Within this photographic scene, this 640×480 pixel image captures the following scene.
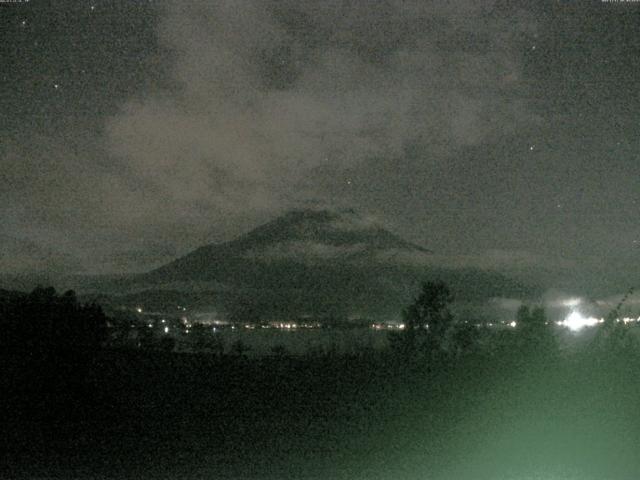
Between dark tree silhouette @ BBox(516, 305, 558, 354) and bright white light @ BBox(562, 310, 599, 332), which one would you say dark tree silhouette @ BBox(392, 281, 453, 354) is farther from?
bright white light @ BBox(562, 310, 599, 332)

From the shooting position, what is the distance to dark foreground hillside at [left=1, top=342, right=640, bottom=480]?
8.60m

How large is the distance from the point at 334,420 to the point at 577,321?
6.16m

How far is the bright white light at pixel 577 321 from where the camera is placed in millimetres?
14414

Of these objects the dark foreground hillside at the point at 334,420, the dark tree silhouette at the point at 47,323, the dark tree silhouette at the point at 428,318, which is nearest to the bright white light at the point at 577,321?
the dark foreground hillside at the point at 334,420

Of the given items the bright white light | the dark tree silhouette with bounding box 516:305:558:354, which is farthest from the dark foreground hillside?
the bright white light

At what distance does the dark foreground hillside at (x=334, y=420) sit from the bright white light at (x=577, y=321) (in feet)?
6.02

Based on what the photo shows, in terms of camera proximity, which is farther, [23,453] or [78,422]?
[78,422]

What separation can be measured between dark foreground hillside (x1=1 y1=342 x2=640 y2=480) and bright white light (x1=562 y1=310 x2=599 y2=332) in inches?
72.3

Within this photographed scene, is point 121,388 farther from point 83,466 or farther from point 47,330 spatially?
point 83,466

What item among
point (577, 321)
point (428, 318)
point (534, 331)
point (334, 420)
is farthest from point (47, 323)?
point (577, 321)

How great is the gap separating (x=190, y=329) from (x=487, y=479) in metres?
19.1

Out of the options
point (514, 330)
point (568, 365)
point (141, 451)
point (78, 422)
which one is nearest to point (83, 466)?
point (141, 451)

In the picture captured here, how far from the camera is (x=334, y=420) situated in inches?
432

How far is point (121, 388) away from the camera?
1257 cm
